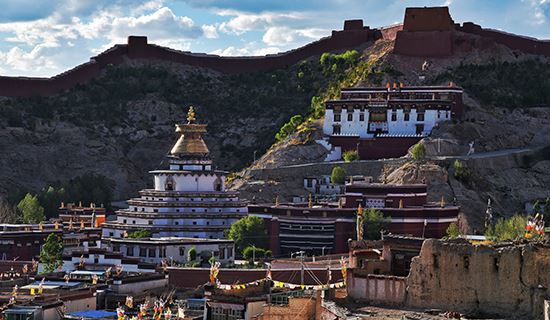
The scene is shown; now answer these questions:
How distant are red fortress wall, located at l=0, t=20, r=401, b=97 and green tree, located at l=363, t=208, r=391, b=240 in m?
47.0

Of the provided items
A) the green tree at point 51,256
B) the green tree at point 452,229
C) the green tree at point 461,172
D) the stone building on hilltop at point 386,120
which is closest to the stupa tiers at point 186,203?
the green tree at point 51,256

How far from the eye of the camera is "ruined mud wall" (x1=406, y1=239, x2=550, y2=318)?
38.9 m

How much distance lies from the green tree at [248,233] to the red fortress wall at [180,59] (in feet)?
150

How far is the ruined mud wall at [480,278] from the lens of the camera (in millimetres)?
38875

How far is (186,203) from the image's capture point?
296 ft

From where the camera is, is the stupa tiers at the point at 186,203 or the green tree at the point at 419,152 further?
the green tree at the point at 419,152

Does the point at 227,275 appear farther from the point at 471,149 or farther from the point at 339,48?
the point at 339,48

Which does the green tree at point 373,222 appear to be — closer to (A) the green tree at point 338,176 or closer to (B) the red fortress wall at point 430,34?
(A) the green tree at point 338,176

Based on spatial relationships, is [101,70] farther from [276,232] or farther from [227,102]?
[276,232]

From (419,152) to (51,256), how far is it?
31.5 meters

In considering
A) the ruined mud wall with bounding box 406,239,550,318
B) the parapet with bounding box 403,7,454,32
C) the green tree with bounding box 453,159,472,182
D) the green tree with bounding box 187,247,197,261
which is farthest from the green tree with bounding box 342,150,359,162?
the ruined mud wall with bounding box 406,239,550,318

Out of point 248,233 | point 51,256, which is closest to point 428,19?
point 248,233

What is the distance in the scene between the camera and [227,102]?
13862 cm

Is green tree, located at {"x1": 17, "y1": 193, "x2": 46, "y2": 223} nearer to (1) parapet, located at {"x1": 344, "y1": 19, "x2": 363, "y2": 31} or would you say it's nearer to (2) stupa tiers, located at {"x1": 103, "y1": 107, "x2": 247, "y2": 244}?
(2) stupa tiers, located at {"x1": 103, "y1": 107, "x2": 247, "y2": 244}
